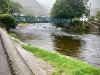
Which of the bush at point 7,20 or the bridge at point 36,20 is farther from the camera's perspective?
the bridge at point 36,20

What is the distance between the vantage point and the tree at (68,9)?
4786 cm

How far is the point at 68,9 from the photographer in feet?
157

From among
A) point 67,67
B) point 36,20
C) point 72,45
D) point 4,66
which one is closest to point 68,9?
point 36,20

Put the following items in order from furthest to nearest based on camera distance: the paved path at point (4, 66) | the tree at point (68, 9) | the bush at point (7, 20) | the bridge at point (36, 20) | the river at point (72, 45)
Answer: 1. the tree at point (68, 9)
2. the bridge at point (36, 20)
3. the bush at point (7, 20)
4. the river at point (72, 45)
5. the paved path at point (4, 66)

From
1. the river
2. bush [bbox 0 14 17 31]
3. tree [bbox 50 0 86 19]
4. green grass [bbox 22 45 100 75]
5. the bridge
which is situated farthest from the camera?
tree [bbox 50 0 86 19]

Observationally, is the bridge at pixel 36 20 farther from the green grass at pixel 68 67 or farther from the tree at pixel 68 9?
the green grass at pixel 68 67

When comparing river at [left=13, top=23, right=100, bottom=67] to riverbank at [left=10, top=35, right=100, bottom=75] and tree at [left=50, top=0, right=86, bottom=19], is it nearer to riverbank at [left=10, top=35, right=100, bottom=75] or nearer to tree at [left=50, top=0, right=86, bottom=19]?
riverbank at [left=10, top=35, right=100, bottom=75]

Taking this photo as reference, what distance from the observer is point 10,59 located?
8414 mm

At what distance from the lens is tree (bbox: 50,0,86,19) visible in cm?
4786

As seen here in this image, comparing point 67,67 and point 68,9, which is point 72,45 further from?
point 68,9

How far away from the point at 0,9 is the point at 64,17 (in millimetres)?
18710

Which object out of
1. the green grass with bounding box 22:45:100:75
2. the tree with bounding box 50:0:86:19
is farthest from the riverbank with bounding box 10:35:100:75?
the tree with bounding box 50:0:86:19

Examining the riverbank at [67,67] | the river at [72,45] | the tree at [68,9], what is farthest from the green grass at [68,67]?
the tree at [68,9]

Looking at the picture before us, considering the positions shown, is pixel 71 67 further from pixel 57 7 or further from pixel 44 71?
pixel 57 7
